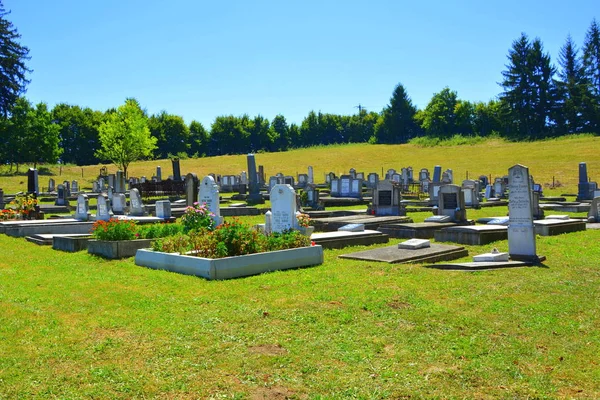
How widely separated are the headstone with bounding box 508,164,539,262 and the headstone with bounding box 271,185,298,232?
4.63 m

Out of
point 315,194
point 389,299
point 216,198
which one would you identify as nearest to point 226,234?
point 389,299

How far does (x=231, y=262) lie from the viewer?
9648 mm

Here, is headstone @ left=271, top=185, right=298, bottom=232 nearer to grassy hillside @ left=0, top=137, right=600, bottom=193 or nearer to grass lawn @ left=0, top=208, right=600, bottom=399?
grass lawn @ left=0, top=208, right=600, bottom=399

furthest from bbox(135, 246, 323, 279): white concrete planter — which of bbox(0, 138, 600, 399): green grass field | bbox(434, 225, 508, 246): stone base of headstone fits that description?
bbox(434, 225, 508, 246): stone base of headstone

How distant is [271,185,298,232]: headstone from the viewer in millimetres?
13148

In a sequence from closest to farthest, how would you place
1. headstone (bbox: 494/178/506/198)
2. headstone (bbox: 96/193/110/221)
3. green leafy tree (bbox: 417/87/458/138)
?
headstone (bbox: 96/193/110/221)
headstone (bbox: 494/178/506/198)
green leafy tree (bbox: 417/87/458/138)

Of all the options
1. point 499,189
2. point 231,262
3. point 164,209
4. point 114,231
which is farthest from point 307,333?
point 499,189

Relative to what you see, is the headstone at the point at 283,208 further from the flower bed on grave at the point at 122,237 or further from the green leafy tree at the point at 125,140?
the green leafy tree at the point at 125,140

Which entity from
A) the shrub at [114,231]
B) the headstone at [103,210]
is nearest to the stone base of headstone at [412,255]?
the shrub at [114,231]

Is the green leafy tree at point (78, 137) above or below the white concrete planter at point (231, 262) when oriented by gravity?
above

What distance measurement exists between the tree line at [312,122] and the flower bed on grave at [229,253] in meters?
46.6

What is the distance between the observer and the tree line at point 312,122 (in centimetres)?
5825

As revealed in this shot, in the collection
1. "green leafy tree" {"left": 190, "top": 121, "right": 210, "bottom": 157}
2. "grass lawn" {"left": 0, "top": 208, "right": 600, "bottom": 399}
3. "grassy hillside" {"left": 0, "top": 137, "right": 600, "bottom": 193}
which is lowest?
"grass lawn" {"left": 0, "top": 208, "right": 600, "bottom": 399}

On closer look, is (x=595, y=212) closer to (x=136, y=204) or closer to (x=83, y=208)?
(x=136, y=204)
